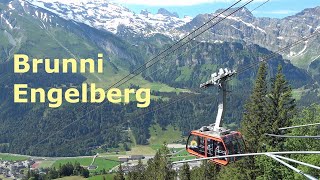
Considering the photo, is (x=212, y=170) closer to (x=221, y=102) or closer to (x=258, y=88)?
(x=258, y=88)

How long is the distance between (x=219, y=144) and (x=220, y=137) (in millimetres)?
1266

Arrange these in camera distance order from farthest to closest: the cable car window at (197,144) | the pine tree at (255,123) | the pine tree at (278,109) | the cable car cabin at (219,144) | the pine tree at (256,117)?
the pine tree at (256,117)
the pine tree at (255,123)
the pine tree at (278,109)
the cable car window at (197,144)
the cable car cabin at (219,144)

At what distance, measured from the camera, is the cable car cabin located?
112 ft

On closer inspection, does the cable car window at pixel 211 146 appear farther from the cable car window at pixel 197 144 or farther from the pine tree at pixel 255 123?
the pine tree at pixel 255 123

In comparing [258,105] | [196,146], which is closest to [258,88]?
[258,105]

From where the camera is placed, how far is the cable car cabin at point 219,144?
34.0 meters

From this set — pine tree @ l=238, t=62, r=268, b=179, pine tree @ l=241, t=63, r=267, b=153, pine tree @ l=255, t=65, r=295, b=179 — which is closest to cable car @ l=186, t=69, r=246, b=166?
pine tree @ l=255, t=65, r=295, b=179

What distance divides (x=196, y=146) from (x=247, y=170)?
20.6 m

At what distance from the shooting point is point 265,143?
54750 mm

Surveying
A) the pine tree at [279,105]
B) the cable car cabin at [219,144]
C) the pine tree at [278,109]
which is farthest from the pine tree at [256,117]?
the cable car cabin at [219,144]

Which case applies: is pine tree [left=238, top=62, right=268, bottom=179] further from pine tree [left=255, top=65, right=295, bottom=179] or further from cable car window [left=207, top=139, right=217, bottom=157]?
cable car window [left=207, top=139, right=217, bottom=157]

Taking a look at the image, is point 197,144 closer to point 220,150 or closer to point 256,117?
point 220,150

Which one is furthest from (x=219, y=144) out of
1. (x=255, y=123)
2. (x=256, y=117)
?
(x=256, y=117)

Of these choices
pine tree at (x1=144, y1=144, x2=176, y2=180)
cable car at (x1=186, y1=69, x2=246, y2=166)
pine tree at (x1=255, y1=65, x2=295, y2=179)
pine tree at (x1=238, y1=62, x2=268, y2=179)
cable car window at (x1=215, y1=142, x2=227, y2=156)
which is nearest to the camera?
cable car at (x1=186, y1=69, x2=246, y2=166)
